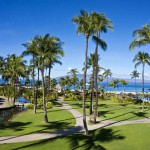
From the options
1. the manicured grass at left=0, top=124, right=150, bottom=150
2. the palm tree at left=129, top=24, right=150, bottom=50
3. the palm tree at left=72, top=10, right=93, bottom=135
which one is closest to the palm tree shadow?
the manicured grass at left=0, top=124, right=150, bottom=150

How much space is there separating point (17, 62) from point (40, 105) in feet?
37.9

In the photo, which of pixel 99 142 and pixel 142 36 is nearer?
pixel 99 142

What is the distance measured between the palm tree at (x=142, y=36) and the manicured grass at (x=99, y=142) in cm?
1496

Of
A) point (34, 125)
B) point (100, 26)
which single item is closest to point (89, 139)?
point (34, 125)

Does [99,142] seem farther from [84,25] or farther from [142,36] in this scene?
[142,36]

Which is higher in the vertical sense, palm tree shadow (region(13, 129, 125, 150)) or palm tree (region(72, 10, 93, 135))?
palm tree (region(72, 10, 93, 135))

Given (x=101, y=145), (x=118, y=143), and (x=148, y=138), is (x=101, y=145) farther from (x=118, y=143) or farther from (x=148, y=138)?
(x=148, y=138)

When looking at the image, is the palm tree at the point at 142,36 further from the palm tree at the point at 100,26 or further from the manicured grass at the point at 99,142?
the manicured grass at the point at 99,142

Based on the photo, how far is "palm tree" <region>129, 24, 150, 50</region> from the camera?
125 ft

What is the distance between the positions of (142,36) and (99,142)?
20722 mm

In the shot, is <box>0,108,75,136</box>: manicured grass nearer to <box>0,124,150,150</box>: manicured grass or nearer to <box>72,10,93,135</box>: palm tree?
<box>0,124,150,150</box>: manicured grass

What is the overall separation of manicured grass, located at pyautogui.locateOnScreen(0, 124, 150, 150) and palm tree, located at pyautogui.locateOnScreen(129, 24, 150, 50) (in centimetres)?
1496

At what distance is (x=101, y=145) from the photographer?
23344mm

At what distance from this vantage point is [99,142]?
24.4m
